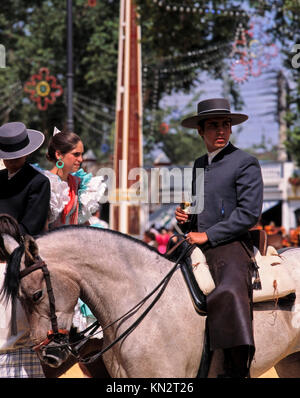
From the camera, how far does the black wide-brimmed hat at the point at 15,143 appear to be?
15.0ft

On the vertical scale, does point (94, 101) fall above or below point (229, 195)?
above

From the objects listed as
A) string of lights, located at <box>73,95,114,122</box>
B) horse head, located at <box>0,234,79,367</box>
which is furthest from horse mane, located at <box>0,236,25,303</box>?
string of lights, located at <box>73,95,114,122</box>

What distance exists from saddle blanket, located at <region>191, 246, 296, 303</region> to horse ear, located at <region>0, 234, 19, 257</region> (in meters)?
1.20

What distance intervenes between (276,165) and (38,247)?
30748 millimetres

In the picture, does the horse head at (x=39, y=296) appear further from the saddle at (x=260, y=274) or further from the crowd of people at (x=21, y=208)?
the saddle at (x=260, y=274)

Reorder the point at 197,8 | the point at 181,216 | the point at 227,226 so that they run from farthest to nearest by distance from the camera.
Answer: the point at 197,8 → the point at 181,216 → the point at 227,226

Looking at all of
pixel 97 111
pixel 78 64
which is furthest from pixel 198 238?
pixel 78 64

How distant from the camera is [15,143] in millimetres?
Result: 4598

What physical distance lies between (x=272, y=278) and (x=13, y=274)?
5.88 feet

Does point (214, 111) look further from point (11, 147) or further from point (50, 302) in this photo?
point (50, 302)

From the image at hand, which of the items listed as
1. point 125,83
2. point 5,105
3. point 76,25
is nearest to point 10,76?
point 5,105

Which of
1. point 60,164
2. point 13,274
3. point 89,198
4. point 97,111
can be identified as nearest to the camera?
point 13,274

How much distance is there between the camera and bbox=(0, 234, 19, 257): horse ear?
163 inches
